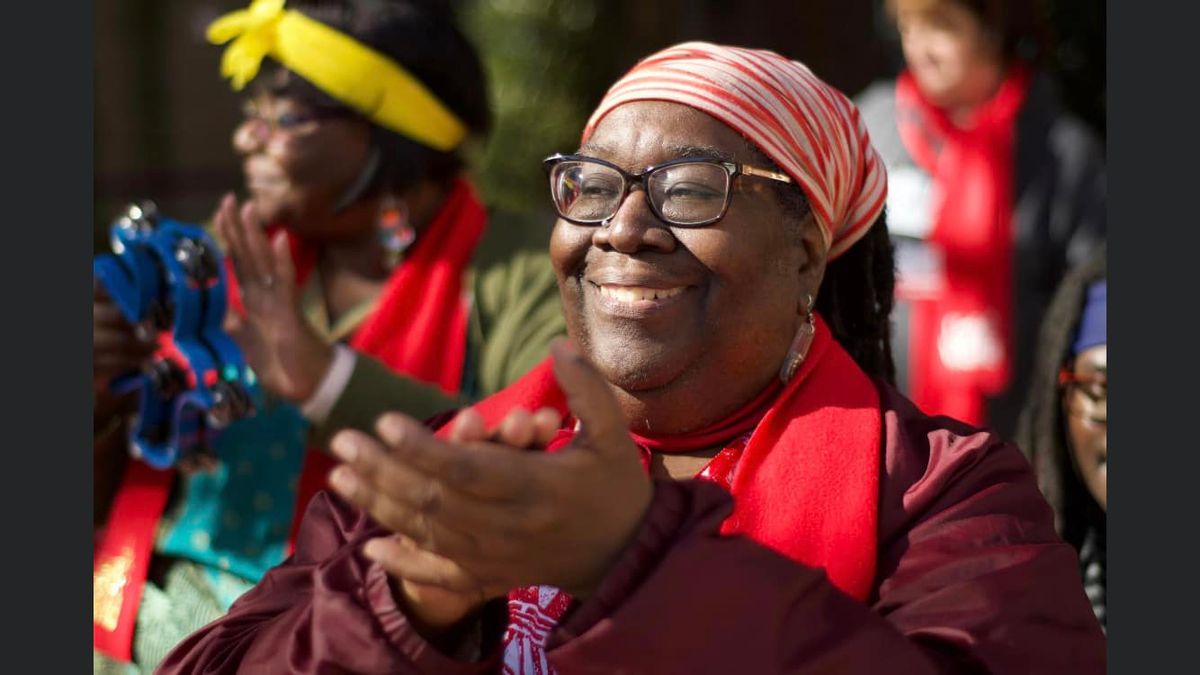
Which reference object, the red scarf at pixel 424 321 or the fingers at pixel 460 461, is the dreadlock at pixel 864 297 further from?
the red scarf at pixel 424 321

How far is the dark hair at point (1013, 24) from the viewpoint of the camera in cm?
456

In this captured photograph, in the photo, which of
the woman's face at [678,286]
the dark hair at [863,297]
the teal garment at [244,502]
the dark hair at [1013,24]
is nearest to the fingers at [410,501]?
the woman's face at [678,286]

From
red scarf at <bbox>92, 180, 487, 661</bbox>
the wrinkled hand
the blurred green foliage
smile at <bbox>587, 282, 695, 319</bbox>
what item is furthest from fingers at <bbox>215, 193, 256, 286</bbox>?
the blurred green foliage

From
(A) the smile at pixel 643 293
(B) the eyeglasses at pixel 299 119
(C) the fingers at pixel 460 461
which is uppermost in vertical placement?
(C) the fingers at pixel 460 461

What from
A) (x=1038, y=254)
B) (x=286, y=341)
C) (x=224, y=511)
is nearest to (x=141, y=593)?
(x=224, y=511)

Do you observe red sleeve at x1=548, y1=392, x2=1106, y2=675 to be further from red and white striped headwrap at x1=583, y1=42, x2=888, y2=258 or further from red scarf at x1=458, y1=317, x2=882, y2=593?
red and white striped headwrap at x1=583, y1=42, x2=888, y2=258

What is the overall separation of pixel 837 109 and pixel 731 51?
208 millimetres

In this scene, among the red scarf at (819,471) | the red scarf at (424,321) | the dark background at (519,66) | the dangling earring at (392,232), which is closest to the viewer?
the red scarf at (819,471)

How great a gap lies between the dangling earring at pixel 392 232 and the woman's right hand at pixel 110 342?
0.76 metres

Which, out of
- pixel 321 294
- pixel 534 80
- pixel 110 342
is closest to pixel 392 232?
pixel 321 294

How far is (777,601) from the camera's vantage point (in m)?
1.66

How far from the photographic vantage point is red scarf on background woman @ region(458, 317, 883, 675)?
1967 mm

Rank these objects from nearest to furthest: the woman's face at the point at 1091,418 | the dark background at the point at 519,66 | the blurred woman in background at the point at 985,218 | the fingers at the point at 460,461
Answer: the fingers at the point at 460,461
the woman's face at the point at 1091,418
the blurred woman in background at the point at 985,218
the dark background at the point at 519,66

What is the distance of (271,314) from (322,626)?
1.63m
